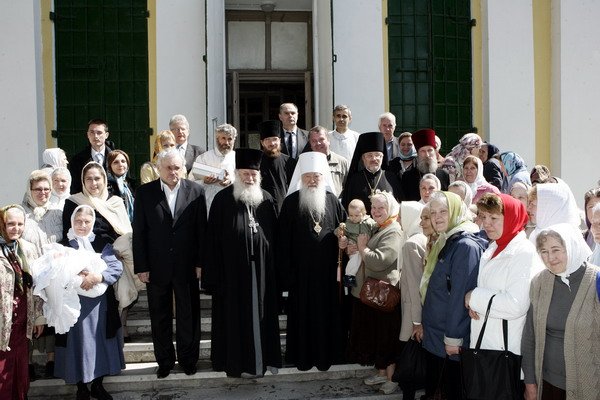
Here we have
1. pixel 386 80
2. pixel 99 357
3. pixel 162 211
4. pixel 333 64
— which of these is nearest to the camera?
pixel 99 357

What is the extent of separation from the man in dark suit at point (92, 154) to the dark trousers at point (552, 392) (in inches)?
171

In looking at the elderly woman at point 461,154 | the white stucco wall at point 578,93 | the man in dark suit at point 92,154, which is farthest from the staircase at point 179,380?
the white stucco wall at point 578,93

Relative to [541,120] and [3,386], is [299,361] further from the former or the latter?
[541,120]

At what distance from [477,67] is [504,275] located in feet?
20.0

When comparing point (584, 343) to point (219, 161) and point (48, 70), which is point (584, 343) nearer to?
point (219, 161)

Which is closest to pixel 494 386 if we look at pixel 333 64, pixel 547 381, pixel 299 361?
pixel 547 381

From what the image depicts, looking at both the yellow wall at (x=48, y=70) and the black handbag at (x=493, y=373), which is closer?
the black handbag at (x=493, y=373)

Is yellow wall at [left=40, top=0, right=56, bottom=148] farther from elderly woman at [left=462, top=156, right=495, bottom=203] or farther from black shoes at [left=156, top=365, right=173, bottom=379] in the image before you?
elderly woman at [left=462, top=156, right=495, bottom=203]

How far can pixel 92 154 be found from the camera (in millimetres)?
6000

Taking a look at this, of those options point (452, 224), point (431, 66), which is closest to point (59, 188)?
point (452, 224)

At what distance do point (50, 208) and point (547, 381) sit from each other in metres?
3.89

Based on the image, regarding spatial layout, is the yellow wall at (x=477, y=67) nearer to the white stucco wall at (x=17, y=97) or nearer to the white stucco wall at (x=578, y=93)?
the white stucco wall at (x=578, y=93)

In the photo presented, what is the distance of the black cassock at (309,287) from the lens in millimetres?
5062

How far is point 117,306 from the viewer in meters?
4.80
